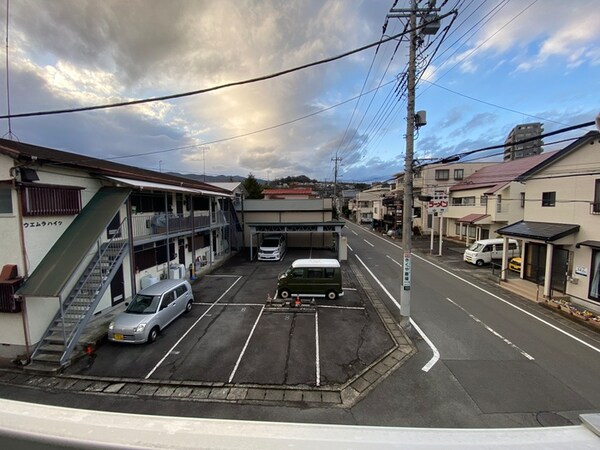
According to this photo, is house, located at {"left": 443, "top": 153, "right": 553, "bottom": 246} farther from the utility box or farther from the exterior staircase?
the exterior staircase

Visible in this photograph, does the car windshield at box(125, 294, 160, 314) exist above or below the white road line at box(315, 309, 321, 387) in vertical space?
above

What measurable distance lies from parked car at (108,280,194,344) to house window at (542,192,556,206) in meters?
18.1

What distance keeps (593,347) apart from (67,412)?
13.6 m

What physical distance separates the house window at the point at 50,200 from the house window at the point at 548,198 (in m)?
21.0

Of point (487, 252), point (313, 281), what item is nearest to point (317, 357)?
point (313, 281)

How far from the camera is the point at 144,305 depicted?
10172mm

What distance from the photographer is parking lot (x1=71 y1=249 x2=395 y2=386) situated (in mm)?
7914

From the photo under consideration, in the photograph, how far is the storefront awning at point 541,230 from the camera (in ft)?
42.3

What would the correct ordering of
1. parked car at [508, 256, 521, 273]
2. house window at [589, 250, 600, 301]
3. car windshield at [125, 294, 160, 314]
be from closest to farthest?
car windshield at [125, 294, 160, 314]
house window at [589, 250, 600, 301]
parked car at [508, 256, 521, 273]

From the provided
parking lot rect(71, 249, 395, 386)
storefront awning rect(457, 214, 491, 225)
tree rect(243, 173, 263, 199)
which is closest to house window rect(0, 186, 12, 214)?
parking lot rect(71, 249, 395, 386)

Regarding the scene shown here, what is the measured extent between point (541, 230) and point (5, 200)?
21468 millimetres

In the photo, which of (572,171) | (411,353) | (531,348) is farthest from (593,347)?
(572,171)

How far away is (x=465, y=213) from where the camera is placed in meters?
31.0

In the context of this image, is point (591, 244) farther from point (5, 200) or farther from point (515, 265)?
point (5, 200)
